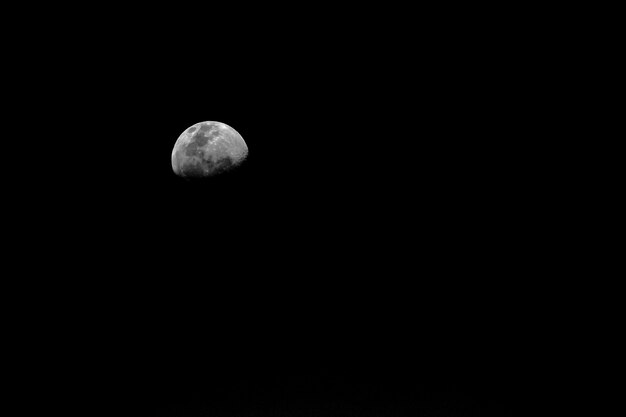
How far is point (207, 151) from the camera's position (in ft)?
15.1

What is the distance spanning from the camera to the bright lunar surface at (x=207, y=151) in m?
4.57

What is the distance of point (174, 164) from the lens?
477 centimetres

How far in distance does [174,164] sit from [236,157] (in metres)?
0.62

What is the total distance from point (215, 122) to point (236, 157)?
20.6 inches

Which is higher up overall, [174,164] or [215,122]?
[215,122]

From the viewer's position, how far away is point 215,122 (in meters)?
4.96

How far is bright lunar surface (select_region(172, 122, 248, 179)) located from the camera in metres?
4.57

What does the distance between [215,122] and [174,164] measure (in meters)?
0.59

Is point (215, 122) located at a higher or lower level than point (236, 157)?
higher

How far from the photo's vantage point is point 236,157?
470 cm
